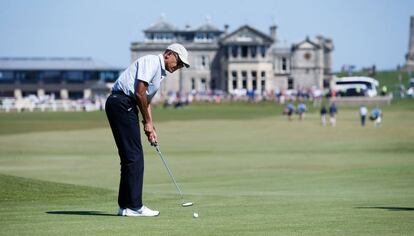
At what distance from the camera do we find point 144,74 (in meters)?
14.9

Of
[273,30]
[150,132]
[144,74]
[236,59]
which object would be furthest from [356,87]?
[144,74]

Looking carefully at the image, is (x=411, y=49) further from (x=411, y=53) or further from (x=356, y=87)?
(x=356, y=87)

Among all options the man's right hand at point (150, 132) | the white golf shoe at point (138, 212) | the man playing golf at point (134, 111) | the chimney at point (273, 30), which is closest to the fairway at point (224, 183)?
the white golf shoe at point (138, 212)

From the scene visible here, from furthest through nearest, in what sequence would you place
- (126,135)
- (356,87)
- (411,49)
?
1. (411,49)
2. (356,87)
3. (126,135)

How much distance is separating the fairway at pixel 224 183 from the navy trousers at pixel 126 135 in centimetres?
48

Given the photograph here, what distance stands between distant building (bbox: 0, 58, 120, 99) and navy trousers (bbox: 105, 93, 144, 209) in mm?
160098

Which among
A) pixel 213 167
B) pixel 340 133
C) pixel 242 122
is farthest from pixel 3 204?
pixel 242 122

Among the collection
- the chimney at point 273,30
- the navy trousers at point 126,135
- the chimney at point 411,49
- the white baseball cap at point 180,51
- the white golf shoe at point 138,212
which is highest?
the chimney at point 273,30

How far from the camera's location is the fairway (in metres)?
13.5

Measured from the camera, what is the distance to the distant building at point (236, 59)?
578ft

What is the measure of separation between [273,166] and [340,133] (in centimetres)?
3111

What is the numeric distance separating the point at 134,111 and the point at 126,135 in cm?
32

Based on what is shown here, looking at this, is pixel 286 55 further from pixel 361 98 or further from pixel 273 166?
pixel 273 166

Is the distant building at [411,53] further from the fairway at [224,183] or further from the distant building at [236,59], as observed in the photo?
the fairway at [224,183]
